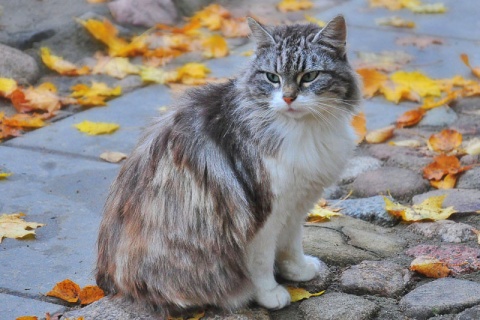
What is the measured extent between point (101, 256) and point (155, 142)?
1.80 feet

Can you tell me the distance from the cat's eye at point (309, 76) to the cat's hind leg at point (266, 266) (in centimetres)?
56

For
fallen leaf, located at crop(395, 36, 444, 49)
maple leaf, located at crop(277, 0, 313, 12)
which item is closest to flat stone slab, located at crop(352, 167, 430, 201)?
fallen leaf, located at crop(395, 36, 444, 49)

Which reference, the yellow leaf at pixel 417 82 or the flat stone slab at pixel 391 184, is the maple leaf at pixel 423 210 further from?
the yellow leaf at pixel 417 82

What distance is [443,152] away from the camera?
5027 millimetres

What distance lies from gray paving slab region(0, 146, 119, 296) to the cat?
19.3 inches

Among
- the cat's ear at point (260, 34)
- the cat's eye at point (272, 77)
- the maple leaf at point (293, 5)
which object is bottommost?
the maple leaf at point (293, 5)

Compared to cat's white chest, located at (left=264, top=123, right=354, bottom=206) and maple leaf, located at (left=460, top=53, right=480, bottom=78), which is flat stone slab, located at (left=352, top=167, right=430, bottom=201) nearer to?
cat's white chest, located at (left=264, top=123, right=354, bottom=206)

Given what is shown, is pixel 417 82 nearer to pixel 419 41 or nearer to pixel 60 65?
pixel 419 41

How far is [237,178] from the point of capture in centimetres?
322

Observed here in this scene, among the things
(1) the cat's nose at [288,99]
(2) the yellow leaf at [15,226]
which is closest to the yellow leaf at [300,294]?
(1) the cat's nose at [288,99]

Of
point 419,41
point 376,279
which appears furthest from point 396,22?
point 376,279

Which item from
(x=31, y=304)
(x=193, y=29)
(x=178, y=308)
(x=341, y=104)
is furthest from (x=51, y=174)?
(x=193, y=29)

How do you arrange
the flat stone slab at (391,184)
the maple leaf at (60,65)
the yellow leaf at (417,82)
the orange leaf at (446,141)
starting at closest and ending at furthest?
the flat stone slab at (391,184)
the orange leaf at (446,141)
the yellow leaf at (417,82)
the maple leaf at (60,65)

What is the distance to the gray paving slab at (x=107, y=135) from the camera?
5.12m
